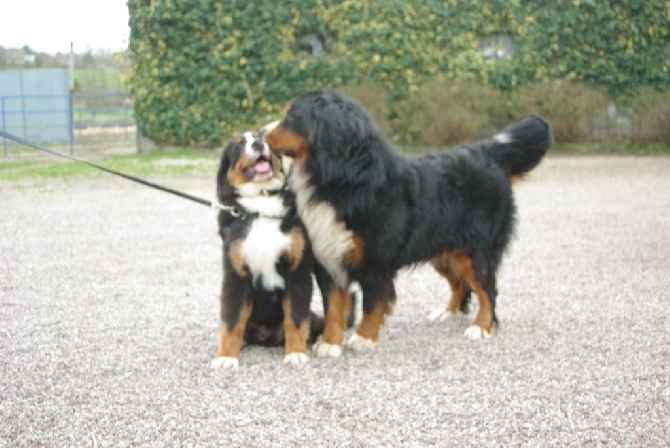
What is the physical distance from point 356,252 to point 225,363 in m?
0.94

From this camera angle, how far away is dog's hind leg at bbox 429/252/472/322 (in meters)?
5.35

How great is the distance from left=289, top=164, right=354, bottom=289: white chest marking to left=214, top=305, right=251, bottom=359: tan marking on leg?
0.53 m

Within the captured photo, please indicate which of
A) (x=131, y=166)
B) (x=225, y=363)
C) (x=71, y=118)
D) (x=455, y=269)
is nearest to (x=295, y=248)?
(x=225, y=363)

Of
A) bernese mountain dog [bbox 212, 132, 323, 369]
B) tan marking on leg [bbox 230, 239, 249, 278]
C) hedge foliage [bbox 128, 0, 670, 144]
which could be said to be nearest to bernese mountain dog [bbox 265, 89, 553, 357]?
bernese mountain dog [bbox 212, 132, 323, 369]

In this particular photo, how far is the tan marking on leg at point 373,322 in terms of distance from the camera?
4883 mm

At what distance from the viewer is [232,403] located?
3.96 metres

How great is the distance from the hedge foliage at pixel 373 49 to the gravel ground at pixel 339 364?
10.4 m

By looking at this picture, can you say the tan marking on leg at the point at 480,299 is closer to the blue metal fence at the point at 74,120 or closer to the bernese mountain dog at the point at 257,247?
the bernese mountain dog at the point at 257,247

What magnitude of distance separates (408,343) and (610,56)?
50.9ft

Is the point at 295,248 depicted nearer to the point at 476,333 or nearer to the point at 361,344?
the point at 361,344

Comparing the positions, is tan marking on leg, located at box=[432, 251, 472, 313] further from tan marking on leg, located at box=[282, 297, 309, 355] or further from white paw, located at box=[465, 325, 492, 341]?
tan marking on leg, located at box=[282, 297, 309, 355]

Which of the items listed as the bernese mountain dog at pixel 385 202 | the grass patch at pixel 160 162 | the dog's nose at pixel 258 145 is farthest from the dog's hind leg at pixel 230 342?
the grass patch at pixel 160 162

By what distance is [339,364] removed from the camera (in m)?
4.65

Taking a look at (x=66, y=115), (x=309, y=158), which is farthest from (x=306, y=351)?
(x=66, y=115)
